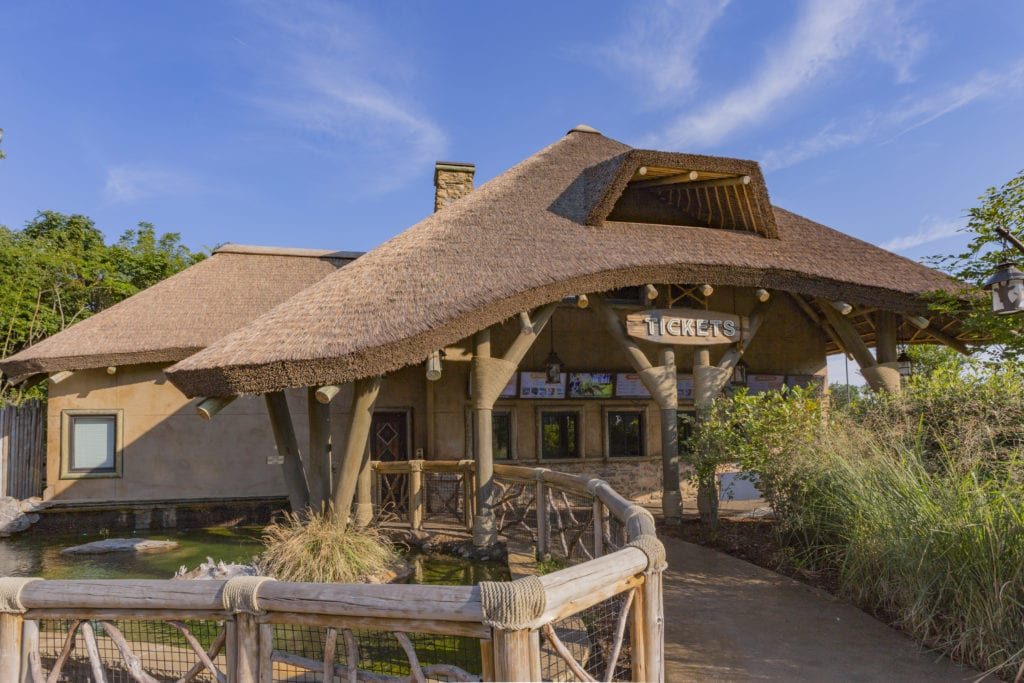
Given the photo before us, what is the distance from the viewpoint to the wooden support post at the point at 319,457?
27.5 ft

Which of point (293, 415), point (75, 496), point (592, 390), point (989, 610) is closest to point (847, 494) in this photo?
point (989, 610)

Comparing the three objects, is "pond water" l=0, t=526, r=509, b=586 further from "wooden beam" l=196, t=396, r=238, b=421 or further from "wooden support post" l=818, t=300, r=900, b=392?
"wooden support post" l=818, t=300, r=900, b=392

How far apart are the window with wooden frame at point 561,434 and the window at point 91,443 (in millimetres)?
8093

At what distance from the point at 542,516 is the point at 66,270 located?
1933 cm

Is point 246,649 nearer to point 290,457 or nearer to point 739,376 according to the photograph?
point 290,457

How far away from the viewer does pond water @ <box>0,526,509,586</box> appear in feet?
26.6

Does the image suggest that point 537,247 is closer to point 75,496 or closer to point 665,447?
point 665,447

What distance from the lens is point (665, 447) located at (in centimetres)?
958

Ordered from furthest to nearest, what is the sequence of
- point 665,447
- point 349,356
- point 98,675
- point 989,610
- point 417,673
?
point 665,447 < point 349,356 < point 989,610 < point 98,675 < point 417,673

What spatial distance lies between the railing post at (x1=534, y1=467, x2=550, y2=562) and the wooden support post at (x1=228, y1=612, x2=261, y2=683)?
5082 millimetres

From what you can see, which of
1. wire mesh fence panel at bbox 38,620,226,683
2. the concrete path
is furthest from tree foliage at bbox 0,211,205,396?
the concrete path

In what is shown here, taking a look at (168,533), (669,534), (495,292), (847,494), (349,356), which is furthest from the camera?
(168,533)

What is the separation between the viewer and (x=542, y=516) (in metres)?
7.82

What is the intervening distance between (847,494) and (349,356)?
5.10 m
